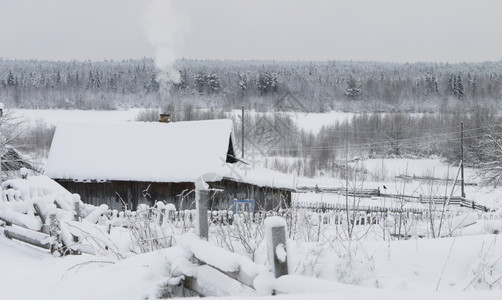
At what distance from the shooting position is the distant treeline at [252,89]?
86.3 m

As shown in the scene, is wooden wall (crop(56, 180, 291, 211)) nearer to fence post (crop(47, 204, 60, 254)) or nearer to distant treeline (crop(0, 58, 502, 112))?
fence post (crop(47, 204, 60, 254))

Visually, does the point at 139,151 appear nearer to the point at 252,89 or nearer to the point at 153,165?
the point at 153,165

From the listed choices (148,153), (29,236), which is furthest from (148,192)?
(29,236)

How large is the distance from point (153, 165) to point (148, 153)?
3.49 feet

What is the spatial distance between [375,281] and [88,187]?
19739mm

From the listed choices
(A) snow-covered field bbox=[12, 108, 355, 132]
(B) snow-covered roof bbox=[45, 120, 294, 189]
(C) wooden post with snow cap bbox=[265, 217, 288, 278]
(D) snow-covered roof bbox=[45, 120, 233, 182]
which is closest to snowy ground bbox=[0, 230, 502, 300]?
(C) wooden post with snow cap bbox=[265, 217, 288, 278]

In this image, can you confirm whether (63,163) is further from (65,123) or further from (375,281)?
(375,281)

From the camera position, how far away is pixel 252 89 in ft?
282

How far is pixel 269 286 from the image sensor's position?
2598 mm

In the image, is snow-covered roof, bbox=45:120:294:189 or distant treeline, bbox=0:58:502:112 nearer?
snow-covered roof, bbox=45:120:294:189

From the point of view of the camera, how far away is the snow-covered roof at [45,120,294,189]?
64.8 ft

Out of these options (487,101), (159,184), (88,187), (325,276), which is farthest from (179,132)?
(487,101)

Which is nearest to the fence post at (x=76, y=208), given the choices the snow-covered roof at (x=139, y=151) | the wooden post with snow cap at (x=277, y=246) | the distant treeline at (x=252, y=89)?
the wooden post with snow cap at (x=277, y=246)

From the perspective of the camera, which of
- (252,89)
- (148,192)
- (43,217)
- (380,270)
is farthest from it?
(252,89)
